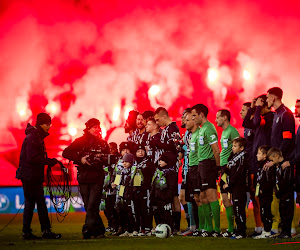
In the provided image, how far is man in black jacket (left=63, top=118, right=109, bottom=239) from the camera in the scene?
9.34 metres

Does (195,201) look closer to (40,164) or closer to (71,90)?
(40,164)

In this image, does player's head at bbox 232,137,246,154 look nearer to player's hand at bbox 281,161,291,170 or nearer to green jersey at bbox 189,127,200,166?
green jersey at bbox 189,127,200,166

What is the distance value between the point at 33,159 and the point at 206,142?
2.69 m

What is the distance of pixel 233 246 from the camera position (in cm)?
768

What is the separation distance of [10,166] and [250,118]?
14490 millimetres

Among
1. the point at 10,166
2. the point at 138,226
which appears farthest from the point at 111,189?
the point at 10,166

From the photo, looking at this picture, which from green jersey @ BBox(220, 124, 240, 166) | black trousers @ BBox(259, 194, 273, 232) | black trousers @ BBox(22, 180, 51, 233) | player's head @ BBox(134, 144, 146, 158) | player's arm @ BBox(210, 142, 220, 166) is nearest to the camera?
black trousers @ BBox(259, 194, 273, 232)

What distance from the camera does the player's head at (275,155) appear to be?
8383 millimetres

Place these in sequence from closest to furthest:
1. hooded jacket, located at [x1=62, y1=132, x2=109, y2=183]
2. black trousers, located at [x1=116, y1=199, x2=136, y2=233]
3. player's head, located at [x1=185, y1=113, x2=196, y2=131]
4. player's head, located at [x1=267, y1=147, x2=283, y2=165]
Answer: player's head, located at [x1=267, y1=147, x2=283, y2=165] < hooded jacket, located at [x1=62, y1=132, x2=109, y2=183] < player's head, located at [x1=185, y1=113, x2=196, y2=131] < black trousers, located at [x1=116, y1=199, x2=136, y2=233]

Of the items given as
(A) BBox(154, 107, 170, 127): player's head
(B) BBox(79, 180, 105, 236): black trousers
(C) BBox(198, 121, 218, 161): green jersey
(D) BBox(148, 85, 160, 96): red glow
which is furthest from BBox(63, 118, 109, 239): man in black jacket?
(D) BBox(148, 85, 160, 96): red glow

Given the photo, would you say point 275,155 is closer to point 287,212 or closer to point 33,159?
point 287,212

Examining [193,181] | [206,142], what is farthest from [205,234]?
[206,142]

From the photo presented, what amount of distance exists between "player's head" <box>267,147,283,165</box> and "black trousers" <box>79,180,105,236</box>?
8.74 feet

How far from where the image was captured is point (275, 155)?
8.39m
